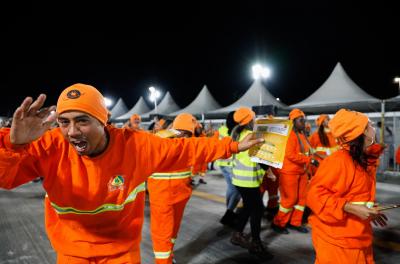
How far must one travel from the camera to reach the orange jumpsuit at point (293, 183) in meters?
5.54

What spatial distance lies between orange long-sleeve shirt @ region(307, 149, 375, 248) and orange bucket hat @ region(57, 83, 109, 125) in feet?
6.01

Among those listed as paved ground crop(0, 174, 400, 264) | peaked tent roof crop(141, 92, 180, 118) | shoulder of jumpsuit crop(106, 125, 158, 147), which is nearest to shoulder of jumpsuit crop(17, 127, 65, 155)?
shoulder of jumpsuit crop(106, 125, 158, 147)

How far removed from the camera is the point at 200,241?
16.9 ft

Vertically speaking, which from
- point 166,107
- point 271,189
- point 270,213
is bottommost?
point 270,213

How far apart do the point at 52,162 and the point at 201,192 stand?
7.29 metres

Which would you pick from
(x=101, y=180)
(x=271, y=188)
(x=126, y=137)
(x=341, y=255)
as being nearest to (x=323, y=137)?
(x=271, y=188)

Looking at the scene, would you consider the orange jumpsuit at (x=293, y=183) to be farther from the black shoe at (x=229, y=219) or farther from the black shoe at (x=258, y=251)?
the black shoe at (x=258, y=251)

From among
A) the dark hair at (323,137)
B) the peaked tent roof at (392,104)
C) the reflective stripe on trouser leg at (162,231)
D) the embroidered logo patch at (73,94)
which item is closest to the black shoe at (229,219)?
the reflective stripe on trouser leg at (162,231)

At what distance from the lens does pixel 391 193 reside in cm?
838

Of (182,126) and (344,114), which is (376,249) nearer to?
(344,114)

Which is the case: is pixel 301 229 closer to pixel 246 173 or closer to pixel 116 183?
pixel 246 173

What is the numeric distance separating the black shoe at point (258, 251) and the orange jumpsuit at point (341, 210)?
1.93m

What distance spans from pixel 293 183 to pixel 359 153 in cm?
318

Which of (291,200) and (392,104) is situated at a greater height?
(392,104)
